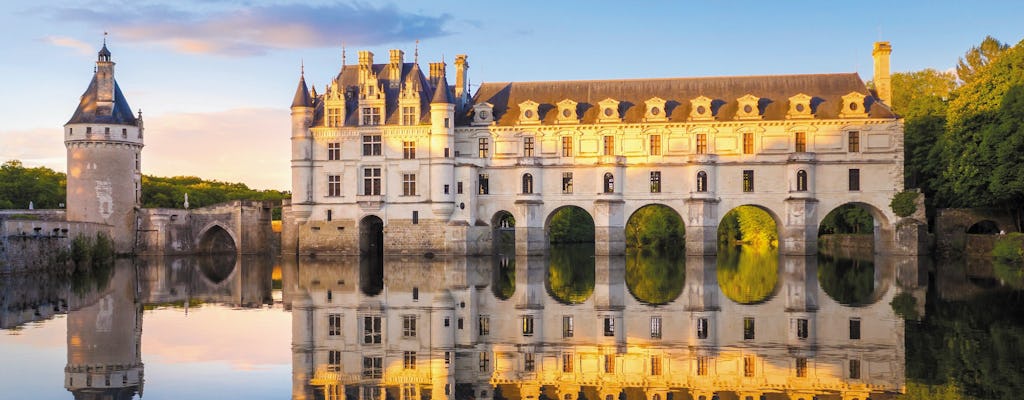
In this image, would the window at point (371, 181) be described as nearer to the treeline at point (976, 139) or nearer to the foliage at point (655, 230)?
the foliage at point (655, 230)

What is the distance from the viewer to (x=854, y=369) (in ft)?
50.0

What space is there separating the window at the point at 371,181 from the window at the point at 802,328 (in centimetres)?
3528

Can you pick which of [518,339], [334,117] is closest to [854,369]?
[518,339]

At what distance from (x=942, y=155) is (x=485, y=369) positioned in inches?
1634

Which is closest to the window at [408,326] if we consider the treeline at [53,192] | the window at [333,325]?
the window at [333,325]

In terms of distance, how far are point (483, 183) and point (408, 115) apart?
5855 mm

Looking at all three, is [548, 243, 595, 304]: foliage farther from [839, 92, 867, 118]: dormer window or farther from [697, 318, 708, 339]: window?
[839, 92, 867, 118]: dormer window

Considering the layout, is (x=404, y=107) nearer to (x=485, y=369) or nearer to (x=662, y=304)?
(x=662, y=304)

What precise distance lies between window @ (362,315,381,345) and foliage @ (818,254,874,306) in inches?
498

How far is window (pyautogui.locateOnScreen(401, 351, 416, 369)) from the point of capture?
52.7 ft

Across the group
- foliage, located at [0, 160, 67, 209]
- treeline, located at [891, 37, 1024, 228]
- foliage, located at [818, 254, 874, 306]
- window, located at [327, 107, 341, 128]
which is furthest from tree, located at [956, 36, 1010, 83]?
foliage, located at [0, 160, 67, 209]

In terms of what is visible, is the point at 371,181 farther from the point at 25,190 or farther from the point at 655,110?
the point at 25,190

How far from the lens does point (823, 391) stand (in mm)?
13578

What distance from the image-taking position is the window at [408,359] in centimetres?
1606
